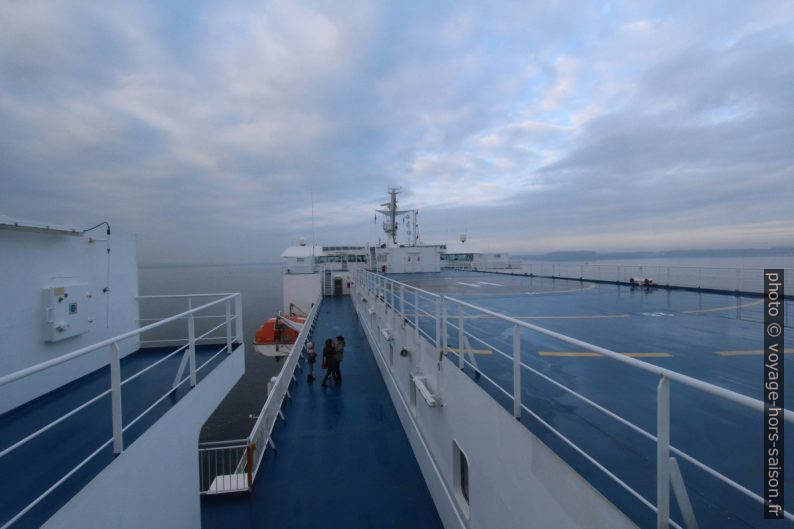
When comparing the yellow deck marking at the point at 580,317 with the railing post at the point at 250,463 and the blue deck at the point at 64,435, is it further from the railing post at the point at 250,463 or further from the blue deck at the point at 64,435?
the blue deck at the point at 64,435

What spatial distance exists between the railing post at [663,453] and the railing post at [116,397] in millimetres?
3172

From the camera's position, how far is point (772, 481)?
7.58 ft

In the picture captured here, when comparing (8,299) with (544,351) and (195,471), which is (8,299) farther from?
(544,351)

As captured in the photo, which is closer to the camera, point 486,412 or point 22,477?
point 22,477

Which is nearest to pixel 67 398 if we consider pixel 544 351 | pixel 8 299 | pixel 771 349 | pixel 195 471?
pixel 8 299

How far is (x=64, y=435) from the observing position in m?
3.20

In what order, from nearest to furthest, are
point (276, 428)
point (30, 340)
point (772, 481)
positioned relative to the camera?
point (772, 481)
point (30, 340)
point (276, 428)

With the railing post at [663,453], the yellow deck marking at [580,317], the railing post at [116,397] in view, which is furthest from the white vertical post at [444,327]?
the yellow deck marking at [580,317]

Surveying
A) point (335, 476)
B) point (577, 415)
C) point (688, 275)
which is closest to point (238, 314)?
point (335, 476)

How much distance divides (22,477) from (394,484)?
4.25 m

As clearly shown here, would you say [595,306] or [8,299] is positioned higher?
[8,299]

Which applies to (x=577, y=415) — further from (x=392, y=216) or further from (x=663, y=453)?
(x=392, y=216)

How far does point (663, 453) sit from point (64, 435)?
14.2 feet

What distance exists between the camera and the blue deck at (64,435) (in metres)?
2.39
